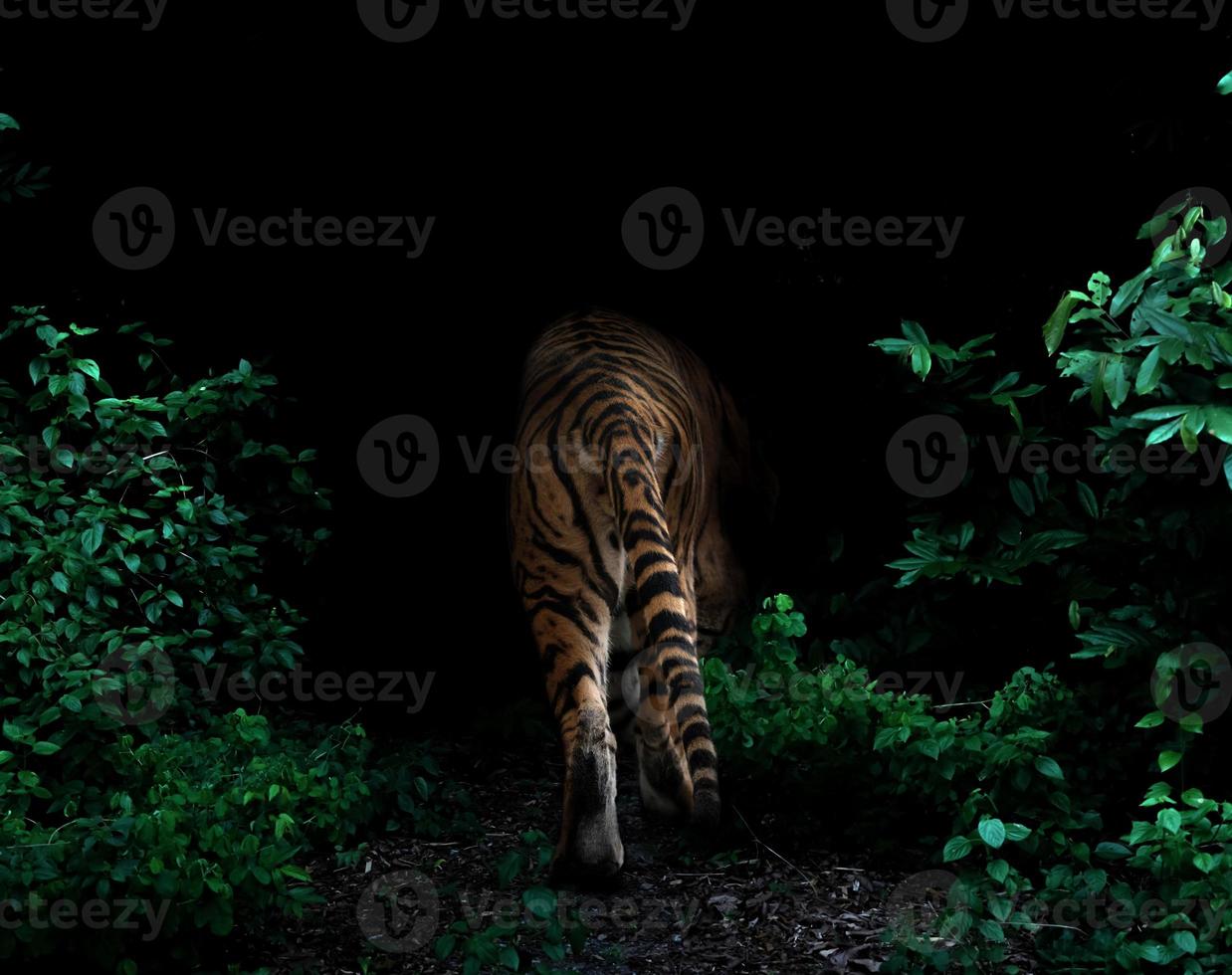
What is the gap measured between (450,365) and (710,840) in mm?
2892

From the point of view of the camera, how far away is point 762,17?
5754 millimetres

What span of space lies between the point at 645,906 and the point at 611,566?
1.12 meters

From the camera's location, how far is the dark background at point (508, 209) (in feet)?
17.8

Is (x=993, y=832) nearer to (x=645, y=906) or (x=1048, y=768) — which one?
(x=1048, y=768)

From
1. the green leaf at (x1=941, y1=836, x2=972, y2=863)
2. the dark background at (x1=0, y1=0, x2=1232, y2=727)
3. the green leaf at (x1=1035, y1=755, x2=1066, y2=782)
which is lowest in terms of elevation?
the green leaf at (x1=941, y1=836, x2=972, y2=863)

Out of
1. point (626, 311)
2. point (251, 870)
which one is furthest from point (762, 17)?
point (251, 870)

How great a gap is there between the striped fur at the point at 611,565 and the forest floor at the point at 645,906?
181 mm

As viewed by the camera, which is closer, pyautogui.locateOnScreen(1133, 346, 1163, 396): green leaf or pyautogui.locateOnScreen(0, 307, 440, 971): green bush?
pyautogui.locateOnScreen(0, 307, 440, 971): green bush

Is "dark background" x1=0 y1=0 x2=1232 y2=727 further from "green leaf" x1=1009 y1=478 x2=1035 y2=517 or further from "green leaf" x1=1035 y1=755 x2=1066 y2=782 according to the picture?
"green leaf" x1=1035 y1=755 x2=1066 y2=782

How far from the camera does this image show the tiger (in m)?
4.02


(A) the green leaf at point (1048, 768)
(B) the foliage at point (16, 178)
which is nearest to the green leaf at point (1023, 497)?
(A) the green leaf at point (1048, 768)

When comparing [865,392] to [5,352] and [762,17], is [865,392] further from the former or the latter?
[5,352]

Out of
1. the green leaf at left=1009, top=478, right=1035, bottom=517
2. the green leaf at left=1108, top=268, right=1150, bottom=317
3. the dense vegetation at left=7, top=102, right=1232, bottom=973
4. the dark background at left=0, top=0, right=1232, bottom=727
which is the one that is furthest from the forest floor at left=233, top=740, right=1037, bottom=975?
the green leaf at left=1108, top=268, right=1150, bottom=317

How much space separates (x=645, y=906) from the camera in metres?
3.99
